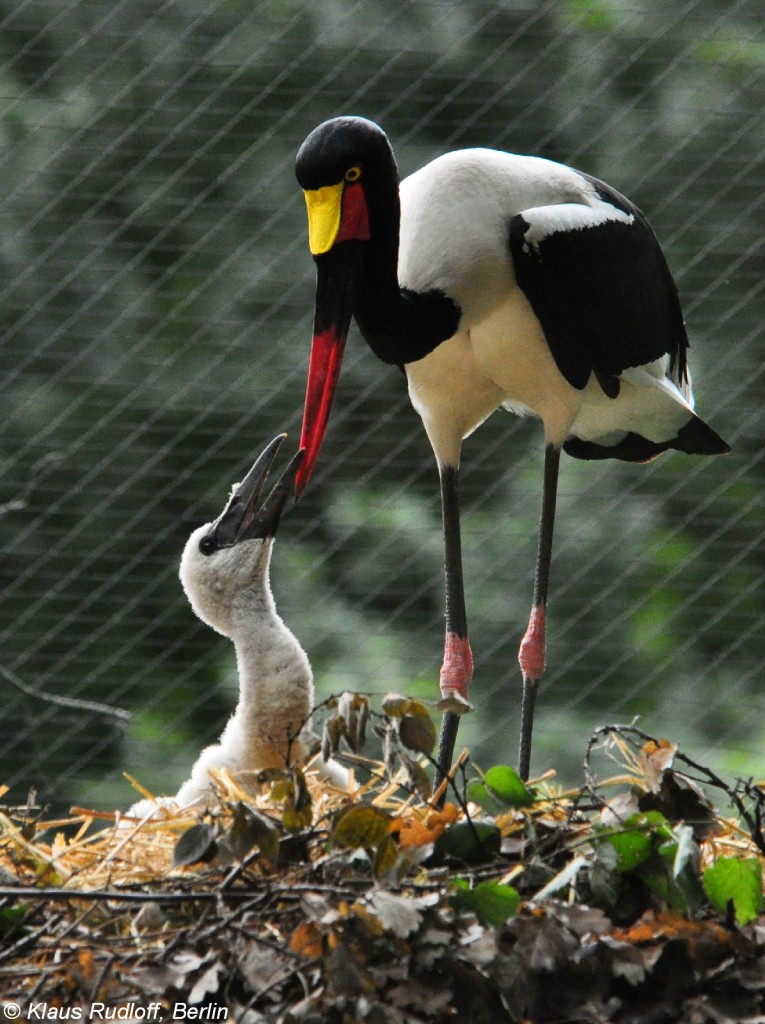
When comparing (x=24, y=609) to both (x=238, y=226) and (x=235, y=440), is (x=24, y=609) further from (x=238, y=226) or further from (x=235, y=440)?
(x=238, y=226)

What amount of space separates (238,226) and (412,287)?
2583 millimetres

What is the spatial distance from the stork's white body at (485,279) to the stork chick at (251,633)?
0.98 ft

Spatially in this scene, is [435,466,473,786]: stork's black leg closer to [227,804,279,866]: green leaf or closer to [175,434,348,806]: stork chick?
[175,434,348,806]: stork chick

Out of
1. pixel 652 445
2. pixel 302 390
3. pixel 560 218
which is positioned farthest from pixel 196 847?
pixel 302 390

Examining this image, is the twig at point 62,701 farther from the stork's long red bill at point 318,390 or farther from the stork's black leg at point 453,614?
the stork's long red bill at point 318,390

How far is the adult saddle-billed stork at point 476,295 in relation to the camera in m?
2.26

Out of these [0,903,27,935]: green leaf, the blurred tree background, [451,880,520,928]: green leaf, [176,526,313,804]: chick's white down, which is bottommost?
the blurred tree background

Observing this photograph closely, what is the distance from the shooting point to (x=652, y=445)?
2.95 m

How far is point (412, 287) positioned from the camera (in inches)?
93.9

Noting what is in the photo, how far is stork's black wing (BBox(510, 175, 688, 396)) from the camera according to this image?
2400 mm

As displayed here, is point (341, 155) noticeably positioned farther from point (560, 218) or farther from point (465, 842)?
point (465, 842)

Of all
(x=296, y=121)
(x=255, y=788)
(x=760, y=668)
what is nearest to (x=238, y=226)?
(x=296, y=121)

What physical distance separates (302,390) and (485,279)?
7.61 feet

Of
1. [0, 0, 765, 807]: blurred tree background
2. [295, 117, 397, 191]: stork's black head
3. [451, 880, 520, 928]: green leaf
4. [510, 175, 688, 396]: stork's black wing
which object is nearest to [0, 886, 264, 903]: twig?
[451, 880, 520, 928]: green leaf
